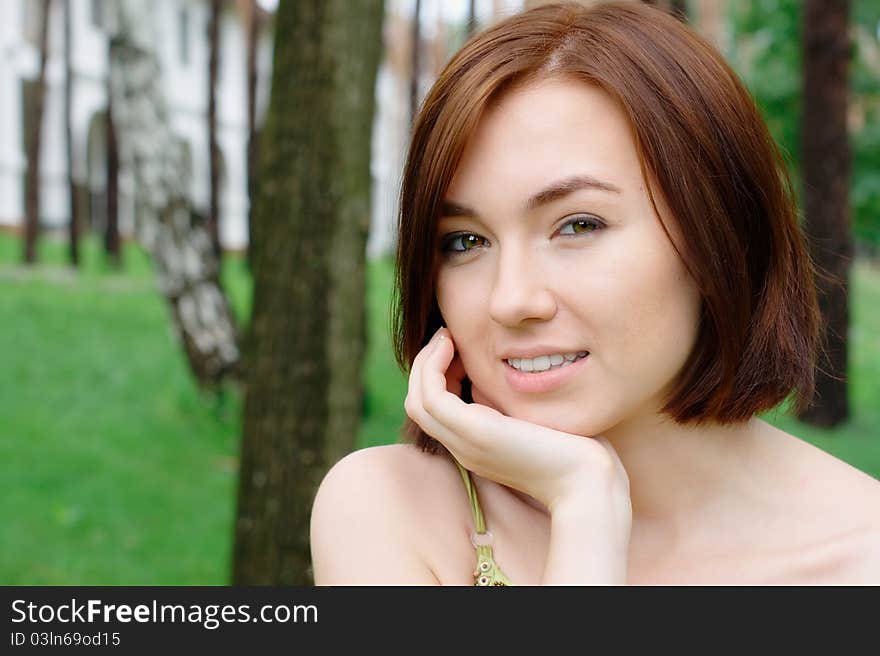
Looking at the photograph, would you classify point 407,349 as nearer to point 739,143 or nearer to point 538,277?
point 538,277

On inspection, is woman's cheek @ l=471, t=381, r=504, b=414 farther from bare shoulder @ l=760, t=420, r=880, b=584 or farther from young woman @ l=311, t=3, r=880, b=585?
bare shoulder @ l=760, t=420, r=880, b=584

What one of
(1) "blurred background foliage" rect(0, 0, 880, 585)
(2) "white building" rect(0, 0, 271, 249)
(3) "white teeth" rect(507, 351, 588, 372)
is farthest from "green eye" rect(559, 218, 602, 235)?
(2) "white building" rect(0, 0, 271, 249)

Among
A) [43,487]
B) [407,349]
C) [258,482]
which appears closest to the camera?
[407,349]

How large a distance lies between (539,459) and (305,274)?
2.08 metres

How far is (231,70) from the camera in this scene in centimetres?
2869

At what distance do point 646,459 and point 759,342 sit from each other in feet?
1.16

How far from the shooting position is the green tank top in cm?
206

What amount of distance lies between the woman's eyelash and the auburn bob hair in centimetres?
4

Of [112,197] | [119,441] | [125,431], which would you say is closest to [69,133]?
[112,197]

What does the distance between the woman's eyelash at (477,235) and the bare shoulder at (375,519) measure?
479mm

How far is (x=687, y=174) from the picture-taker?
1.92 meters

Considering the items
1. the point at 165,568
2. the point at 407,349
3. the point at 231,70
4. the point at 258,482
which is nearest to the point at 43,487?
the point at 165,568

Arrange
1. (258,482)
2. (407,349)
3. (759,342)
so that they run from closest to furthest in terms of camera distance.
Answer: (759,342)
(407,349)
(258,482)

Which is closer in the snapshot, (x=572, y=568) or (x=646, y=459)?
(x=572, y=568)
